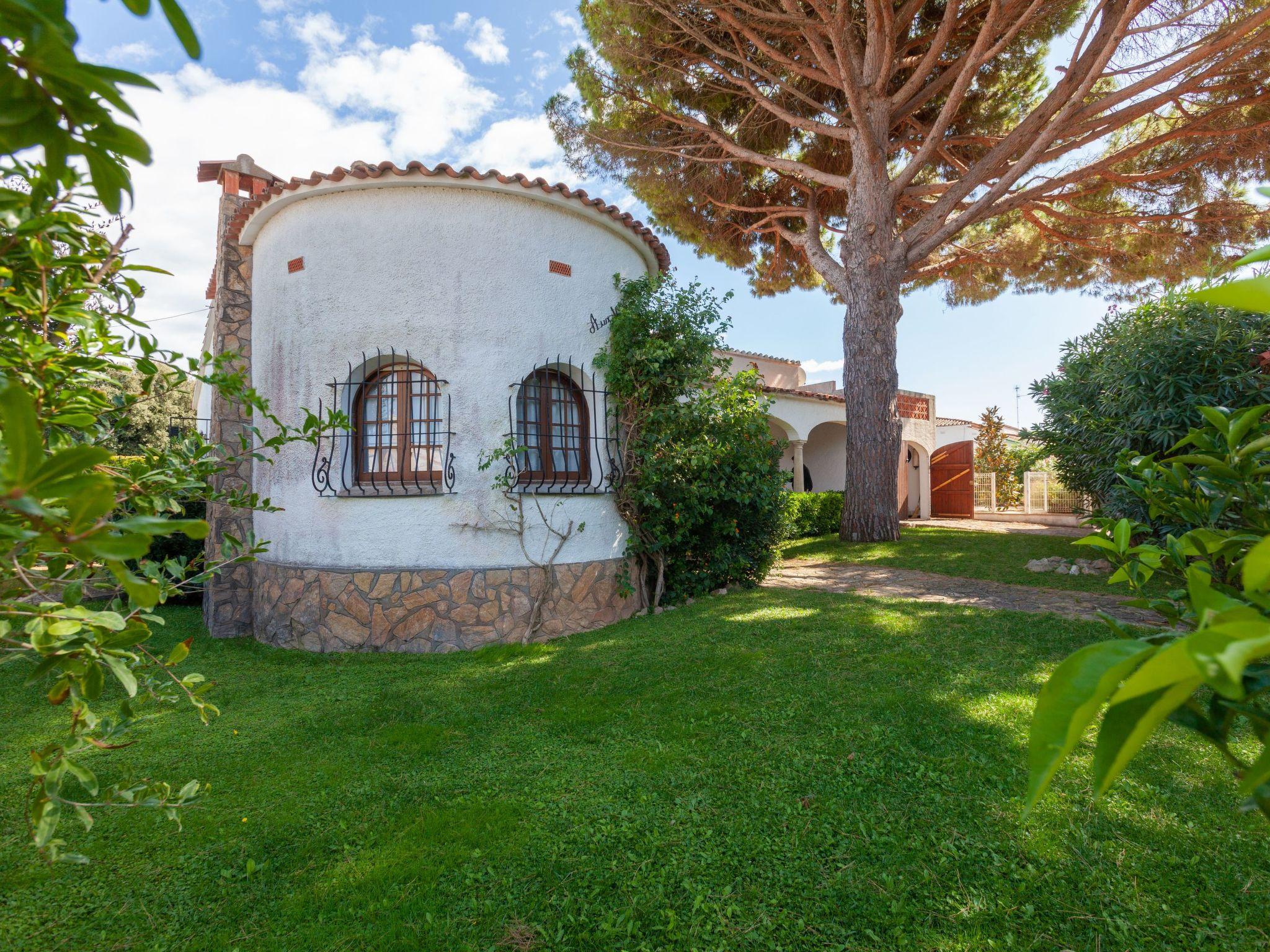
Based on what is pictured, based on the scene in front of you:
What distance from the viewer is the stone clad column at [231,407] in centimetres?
602

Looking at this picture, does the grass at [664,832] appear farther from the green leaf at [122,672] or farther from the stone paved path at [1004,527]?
the stone paved path at [1004,527]

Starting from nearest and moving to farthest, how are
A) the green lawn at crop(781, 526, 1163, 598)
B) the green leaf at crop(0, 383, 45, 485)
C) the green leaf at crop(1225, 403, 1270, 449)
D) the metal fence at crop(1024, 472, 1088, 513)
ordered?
1. the green leaf at crop(0, 383, 45, 485)
2. the green leaf at crop(1225, 403, 1270, 449)
3. the green lawn at crop(781, 526, 1163, 598)
4. the metal fence at crop(1024, 472, 1088, 513)

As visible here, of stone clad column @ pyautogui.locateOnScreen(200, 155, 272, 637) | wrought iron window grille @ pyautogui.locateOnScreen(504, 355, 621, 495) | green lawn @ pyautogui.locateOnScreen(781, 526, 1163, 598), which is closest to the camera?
wrought iron window grille @ pyautogui.locateOnScreen(504, 355, 621, 495)

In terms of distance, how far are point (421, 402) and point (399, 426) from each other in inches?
11.8

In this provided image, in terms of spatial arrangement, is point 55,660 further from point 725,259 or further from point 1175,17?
Answer: point 725,259

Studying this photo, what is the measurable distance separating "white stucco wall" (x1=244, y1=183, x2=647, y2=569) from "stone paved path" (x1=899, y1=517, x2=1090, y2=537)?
32.5ft

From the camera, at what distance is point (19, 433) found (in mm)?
493

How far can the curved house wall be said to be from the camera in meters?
5.27

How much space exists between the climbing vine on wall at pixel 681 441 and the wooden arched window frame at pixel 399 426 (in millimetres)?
1681

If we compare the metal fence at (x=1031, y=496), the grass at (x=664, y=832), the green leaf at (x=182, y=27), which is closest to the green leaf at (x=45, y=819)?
the grass at (x=664, y=832)

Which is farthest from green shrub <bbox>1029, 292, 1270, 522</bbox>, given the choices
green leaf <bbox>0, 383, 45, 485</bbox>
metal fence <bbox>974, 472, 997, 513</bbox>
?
metal fence <bbox>974, 472, 997, 513</bbox>

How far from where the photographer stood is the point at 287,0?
398cm

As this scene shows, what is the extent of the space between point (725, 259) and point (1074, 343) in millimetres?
6638

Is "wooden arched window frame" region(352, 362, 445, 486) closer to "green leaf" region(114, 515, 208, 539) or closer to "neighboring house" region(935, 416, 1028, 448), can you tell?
"green leaf" region(114, 515, 208, 539)
